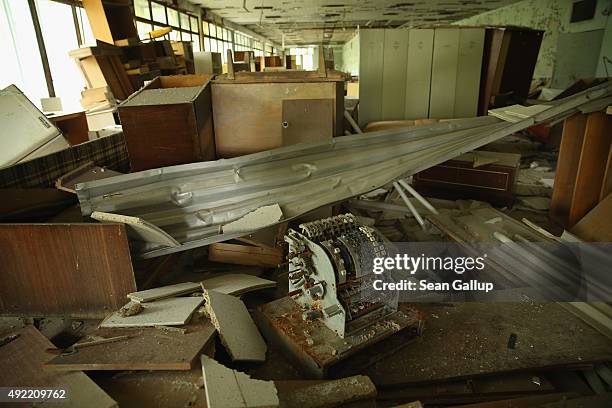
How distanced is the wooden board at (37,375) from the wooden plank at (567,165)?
3.46 meters

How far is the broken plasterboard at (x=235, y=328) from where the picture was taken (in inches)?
63.6

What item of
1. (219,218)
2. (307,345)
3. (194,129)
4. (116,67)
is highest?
(116,67)

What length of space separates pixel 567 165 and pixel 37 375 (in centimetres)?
371

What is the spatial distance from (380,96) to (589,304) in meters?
3.10

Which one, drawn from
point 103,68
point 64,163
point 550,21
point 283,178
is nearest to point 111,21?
point 103,68

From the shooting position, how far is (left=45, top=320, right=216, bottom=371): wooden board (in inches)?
55.7

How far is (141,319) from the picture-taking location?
1645mm

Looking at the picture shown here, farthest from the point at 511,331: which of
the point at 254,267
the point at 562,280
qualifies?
the point at 254,267

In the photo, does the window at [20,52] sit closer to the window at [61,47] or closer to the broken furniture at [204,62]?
the window at [61,47]

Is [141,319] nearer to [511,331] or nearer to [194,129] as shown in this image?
[194,129]

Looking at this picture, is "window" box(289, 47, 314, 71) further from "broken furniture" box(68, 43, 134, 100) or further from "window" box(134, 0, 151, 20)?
"broken furniture" box(68, 43, 134, 100)

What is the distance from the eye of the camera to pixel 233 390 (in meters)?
1.30

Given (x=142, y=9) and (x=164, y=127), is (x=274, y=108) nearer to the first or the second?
(x=164, y=127)

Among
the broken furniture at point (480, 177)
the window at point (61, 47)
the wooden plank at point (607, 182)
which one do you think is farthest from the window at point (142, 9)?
the wooden plank at point (607, 182)
